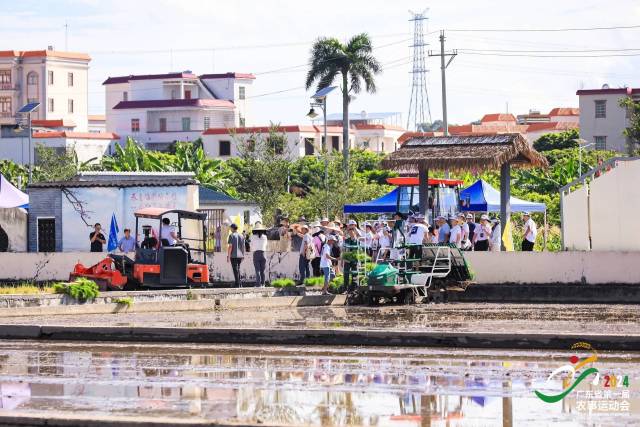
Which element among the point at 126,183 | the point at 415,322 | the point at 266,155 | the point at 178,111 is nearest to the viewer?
the point at 415,322

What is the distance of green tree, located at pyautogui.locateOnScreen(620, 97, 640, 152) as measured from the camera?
288 feet

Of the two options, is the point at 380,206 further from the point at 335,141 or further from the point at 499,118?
the point at 499,118

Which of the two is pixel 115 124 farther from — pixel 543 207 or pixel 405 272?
pixel 405 272

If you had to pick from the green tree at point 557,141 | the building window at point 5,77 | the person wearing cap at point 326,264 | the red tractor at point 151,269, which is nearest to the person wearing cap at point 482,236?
the person wearing cap at point 326,264

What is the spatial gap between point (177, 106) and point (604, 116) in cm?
5084

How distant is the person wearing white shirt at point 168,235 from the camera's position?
3155cm

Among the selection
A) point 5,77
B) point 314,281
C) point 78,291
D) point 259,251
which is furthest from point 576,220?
point 5,77

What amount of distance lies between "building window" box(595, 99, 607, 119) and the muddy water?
8756 centimetres

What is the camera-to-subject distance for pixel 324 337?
20.0 metres

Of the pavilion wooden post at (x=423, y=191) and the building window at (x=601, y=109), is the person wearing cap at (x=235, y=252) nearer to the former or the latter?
the pavilion wooden post at (x=423, y=191)

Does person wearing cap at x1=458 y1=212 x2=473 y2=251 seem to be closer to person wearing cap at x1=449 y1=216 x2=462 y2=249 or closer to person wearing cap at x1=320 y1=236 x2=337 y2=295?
person wearing cap at x1=449 y1=216 x2=462 y2=249

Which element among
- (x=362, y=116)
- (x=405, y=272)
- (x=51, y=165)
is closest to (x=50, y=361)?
(x=405, y=272)

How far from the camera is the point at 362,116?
173 m

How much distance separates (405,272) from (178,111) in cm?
11164
